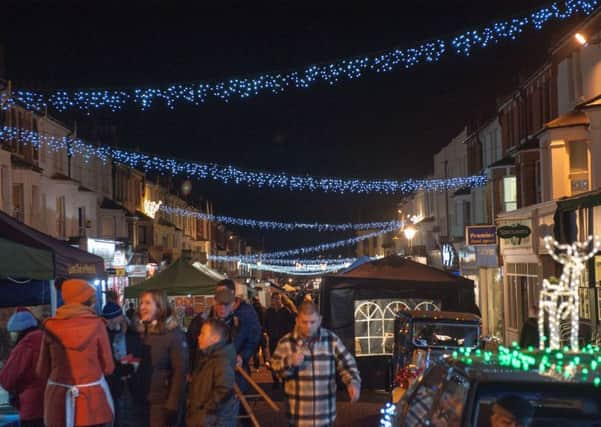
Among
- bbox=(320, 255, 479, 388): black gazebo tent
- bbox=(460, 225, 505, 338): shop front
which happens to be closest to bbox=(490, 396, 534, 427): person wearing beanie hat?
bbox=(320, 255, 479, 388): black gazebo tent

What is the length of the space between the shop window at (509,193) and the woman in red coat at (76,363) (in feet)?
88.0

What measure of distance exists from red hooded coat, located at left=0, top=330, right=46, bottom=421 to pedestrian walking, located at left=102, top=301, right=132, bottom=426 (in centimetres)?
81

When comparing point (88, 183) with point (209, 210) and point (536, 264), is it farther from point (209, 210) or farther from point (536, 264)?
point (209, 210)

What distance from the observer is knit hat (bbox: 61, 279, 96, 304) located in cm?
739

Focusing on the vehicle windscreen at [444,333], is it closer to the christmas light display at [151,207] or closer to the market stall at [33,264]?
the market stall at [33,264]

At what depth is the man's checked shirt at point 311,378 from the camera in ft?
24.9

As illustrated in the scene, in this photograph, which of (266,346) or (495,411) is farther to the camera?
(266,346)

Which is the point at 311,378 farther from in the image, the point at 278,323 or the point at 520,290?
the point at 520,290

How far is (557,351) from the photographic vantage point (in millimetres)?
6574

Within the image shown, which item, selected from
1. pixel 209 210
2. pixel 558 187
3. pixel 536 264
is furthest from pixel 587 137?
pixel 209 210

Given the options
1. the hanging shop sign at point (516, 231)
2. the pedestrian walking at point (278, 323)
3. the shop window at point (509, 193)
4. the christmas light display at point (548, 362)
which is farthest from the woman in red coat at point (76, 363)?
the shop window at point (509, 193)

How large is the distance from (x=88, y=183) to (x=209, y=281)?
76.8 ft

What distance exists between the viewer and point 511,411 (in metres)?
5.79

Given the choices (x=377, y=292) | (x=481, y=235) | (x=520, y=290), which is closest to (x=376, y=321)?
(x=377, y=292)
